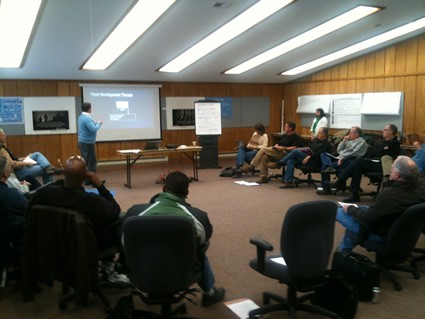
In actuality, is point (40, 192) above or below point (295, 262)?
above

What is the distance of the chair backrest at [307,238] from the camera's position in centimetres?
236

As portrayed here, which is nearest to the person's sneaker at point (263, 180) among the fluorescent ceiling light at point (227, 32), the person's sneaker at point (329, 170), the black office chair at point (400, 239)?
the person's sneaker at point (329, 170)

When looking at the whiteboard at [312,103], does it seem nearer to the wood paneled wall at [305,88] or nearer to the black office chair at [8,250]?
the wood paneled wall at [305,88]

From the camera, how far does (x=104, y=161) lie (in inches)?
367

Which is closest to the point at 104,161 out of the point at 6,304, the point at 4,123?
the point at 4,123

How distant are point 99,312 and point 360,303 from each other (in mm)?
1879

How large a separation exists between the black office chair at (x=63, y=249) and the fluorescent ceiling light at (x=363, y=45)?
709 centimetres

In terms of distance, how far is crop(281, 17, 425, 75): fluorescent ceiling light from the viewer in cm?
746

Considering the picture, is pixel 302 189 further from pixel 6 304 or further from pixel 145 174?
pixel 6 304

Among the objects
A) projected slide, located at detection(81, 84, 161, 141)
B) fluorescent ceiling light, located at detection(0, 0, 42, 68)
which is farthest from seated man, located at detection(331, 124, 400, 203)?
projected slide, located at detection(81, 84, 161, 141)

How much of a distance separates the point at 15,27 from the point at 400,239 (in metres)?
5.93

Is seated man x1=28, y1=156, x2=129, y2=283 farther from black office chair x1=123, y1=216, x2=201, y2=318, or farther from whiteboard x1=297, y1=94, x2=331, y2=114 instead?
whiteboard x1=297, y1=94, x2=331, y2=114

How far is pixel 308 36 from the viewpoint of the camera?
26.0 ft

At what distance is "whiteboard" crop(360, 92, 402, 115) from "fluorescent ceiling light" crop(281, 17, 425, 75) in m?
1.05
